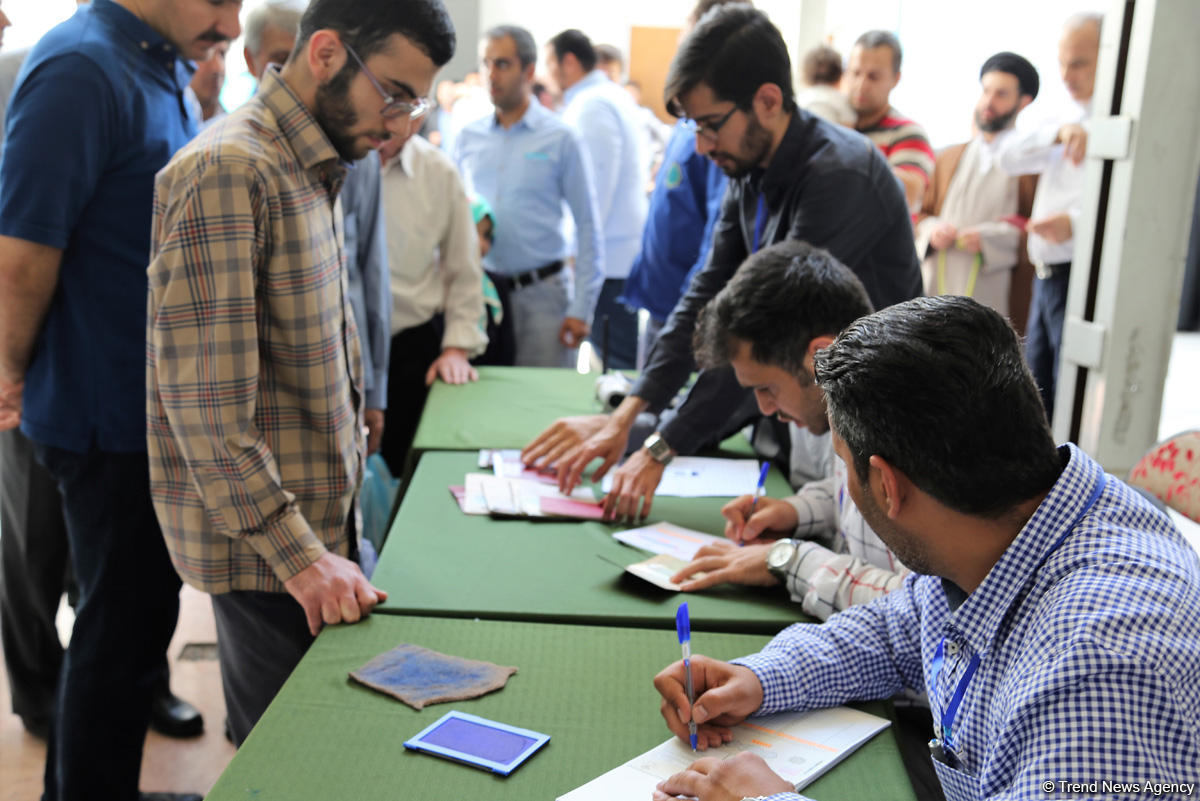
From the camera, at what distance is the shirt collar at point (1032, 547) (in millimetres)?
977

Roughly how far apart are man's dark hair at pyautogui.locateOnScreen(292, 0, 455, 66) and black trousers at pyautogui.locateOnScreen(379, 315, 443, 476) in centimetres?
174

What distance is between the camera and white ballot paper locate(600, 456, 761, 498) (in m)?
2.16

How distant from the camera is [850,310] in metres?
1.69

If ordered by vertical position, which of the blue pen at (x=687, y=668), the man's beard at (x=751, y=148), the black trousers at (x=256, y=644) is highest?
the man's beard at (x=751, y=148)

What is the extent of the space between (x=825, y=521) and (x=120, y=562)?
51.6 inches

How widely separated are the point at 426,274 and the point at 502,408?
28.0 inches

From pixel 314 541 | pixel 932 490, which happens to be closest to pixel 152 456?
pixel 314 541

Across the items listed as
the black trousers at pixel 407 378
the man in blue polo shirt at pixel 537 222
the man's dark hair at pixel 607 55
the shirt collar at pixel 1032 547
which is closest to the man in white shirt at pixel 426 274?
the black trousers at pixel 407 378

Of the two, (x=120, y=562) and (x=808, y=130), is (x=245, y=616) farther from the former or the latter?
(x=808, y=130)

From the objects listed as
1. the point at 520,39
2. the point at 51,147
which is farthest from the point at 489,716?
the point at 520,39

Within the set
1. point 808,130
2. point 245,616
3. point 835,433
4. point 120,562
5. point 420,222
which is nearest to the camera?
point 835,433

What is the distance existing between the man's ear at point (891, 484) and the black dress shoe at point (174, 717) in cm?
215

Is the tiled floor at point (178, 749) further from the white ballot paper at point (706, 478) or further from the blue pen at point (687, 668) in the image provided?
the blue pen at point (687, 668)

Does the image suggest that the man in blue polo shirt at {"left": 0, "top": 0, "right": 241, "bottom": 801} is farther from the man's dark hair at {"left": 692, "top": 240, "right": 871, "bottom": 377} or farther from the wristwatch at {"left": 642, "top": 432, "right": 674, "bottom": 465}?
the man's dark hair at {"left": 692, "top": 240, "right": 871, "bottom": 377}
